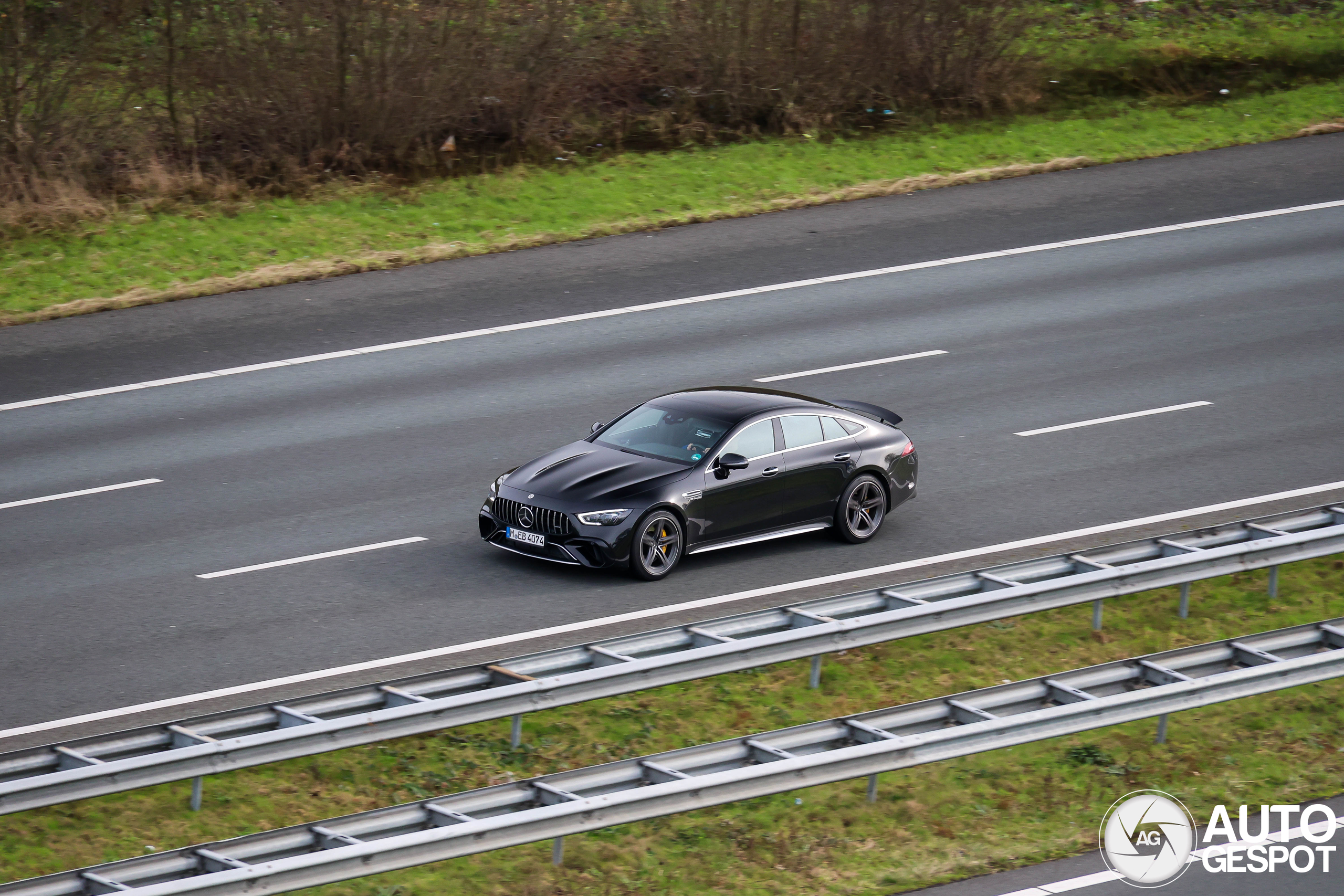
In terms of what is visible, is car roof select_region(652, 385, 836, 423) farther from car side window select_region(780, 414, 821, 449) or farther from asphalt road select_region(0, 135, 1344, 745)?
asphalt road select_region(0, 135, 1344, 745)

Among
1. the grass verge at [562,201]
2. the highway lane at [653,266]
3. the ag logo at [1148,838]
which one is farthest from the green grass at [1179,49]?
the ag logo at [1148,838]

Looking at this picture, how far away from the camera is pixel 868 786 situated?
34.2 feet

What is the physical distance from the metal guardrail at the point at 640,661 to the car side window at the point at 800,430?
1985 millimetres

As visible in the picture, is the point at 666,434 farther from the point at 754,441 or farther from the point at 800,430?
the point at 800,430

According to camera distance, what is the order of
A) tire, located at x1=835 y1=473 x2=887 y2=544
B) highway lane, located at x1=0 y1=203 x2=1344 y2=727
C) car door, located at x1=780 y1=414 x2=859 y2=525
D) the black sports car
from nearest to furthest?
highway lane, located at x1=0 y1=203 x2=1344 y2=727, the black sports car, car door, located at x1=780 y1=414 x2=859 y2=525, tire, located at x1=835 y1=473 x2=887 y2=544

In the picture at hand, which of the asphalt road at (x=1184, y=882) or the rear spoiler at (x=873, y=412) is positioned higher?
the rear spoiler at (x=873, y=412)

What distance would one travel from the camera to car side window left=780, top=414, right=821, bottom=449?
47.7ft

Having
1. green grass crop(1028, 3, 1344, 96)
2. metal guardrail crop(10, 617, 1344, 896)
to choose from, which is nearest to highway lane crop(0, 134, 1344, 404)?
green grass crop(1028, 3, 1344, 96)

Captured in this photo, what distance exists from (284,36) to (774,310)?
9.15 meters

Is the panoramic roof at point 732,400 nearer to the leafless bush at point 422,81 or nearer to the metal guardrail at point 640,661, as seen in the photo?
the metal guardrail at point 640,661

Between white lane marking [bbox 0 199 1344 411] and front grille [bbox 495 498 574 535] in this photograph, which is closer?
front grille [bbox 495 498 574 535]

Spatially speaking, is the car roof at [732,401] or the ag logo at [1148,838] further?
the car roof at [732,401]

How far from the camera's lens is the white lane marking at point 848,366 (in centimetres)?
1870

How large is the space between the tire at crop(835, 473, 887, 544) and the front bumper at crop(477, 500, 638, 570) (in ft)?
6.92
